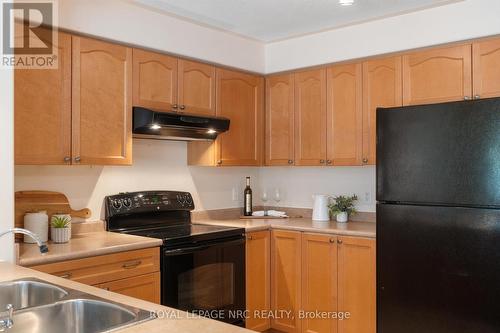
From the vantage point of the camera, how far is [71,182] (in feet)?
9.84

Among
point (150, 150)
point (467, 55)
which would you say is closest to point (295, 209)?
point (150, 150)

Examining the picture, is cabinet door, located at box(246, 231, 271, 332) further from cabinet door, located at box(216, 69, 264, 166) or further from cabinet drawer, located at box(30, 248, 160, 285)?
cabinet drawer, located at box(30, 248, 160, 285)

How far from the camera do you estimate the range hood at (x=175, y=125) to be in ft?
9.93

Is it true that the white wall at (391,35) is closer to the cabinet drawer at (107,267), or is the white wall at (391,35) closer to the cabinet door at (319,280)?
the cabinet door at (319,280)

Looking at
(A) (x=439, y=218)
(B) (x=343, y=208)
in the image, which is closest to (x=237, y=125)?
(B) (x=343, y=208)

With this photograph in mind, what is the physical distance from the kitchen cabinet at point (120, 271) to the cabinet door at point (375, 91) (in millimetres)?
1699

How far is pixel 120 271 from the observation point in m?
2.57

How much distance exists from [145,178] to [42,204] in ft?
2.66

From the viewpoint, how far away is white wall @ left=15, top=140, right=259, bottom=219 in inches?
114

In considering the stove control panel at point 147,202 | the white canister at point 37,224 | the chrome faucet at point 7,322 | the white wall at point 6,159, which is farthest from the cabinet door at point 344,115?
the chrome faucet at point 7,322

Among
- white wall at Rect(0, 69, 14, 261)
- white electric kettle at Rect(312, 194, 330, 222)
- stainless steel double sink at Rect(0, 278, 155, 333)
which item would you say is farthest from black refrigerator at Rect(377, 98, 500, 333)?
white wall at Rect(0, 69, 14, 261)

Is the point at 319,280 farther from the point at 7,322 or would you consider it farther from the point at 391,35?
the point at 7,322

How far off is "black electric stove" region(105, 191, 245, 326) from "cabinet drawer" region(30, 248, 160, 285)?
0.10 m

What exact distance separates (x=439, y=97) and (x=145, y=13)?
204cm
